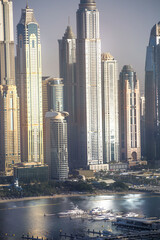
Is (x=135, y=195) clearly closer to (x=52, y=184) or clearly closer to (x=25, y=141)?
(x=52, y=184)

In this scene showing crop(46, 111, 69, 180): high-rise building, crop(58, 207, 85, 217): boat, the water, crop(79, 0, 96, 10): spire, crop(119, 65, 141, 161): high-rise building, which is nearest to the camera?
the water

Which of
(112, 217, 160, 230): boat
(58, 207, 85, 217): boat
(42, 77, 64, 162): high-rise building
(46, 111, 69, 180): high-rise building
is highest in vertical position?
(42, 77, 64, 162): high-rise building

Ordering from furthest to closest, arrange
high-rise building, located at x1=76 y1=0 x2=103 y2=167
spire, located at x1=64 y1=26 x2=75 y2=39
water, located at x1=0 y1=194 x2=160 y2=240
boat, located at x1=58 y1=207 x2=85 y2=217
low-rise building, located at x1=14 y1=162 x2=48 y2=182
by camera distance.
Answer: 1. spire, located at x1=64 y1=26 x2=75 y2=39
2. high-rise building, located at x1=76 y1=0 x2=103 y2=167
3. low-rise building, located at x1=14 y1=162 x2=48 y2=182
4. boat, located at x1=58 y1=207 x2=85 y2=217
5. water, located at x1=0 y1=194 x2=160 y2=240

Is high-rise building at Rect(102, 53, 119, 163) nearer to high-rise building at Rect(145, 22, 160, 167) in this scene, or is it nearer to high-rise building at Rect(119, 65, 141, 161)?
high-rise building at Rect(119, 65, 141, 161)

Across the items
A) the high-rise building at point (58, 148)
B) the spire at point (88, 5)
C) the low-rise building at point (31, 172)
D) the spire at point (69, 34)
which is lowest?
the low-rise building at point (31, 172)

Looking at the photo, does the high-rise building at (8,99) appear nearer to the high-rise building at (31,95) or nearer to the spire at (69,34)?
the high-rise building at (31,95)

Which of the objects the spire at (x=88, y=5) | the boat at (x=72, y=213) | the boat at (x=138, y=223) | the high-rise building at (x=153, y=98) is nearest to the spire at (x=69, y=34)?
the spire at (x=88, y=5)

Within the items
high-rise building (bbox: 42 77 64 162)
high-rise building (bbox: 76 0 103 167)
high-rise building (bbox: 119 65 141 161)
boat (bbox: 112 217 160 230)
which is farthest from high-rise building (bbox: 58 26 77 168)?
boat (bbox: 112 217 160 230)
